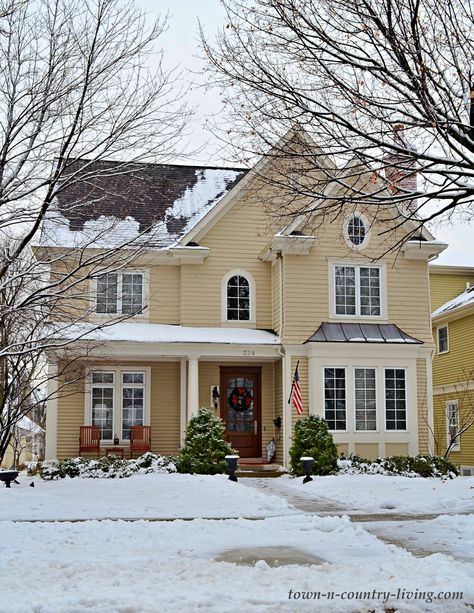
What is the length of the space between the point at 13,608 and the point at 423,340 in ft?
54.7

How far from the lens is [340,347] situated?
19656mm

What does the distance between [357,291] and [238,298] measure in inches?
130

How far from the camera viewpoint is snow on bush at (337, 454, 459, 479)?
1783 cm

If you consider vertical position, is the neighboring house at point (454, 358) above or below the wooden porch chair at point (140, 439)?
above

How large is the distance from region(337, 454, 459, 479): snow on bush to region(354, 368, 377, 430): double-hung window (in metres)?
1.66

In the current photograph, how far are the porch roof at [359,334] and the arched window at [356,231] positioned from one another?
7.79 ft

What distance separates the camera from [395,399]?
20047 mm

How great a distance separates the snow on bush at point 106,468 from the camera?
680 inches

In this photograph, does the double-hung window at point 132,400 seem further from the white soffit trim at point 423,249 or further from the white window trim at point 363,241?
the white soffit trim at point 423,249

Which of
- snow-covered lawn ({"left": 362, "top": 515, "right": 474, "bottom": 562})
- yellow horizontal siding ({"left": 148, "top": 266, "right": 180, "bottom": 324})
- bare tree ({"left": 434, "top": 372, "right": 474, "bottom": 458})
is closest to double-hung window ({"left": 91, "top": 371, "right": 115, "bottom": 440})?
yellow horizontal siding ({"left": 148, "top": 266, "right": 180, "bottom": 324})

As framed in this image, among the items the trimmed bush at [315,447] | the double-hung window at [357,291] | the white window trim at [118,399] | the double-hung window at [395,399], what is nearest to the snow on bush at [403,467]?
the trimmed bush at [315,447]

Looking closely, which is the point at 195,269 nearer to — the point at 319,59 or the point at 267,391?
the point at 267,391

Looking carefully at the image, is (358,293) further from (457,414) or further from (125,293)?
(457,414)

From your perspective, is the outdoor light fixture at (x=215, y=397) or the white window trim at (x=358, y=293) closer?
the white window trim at (x=358, y=293)
